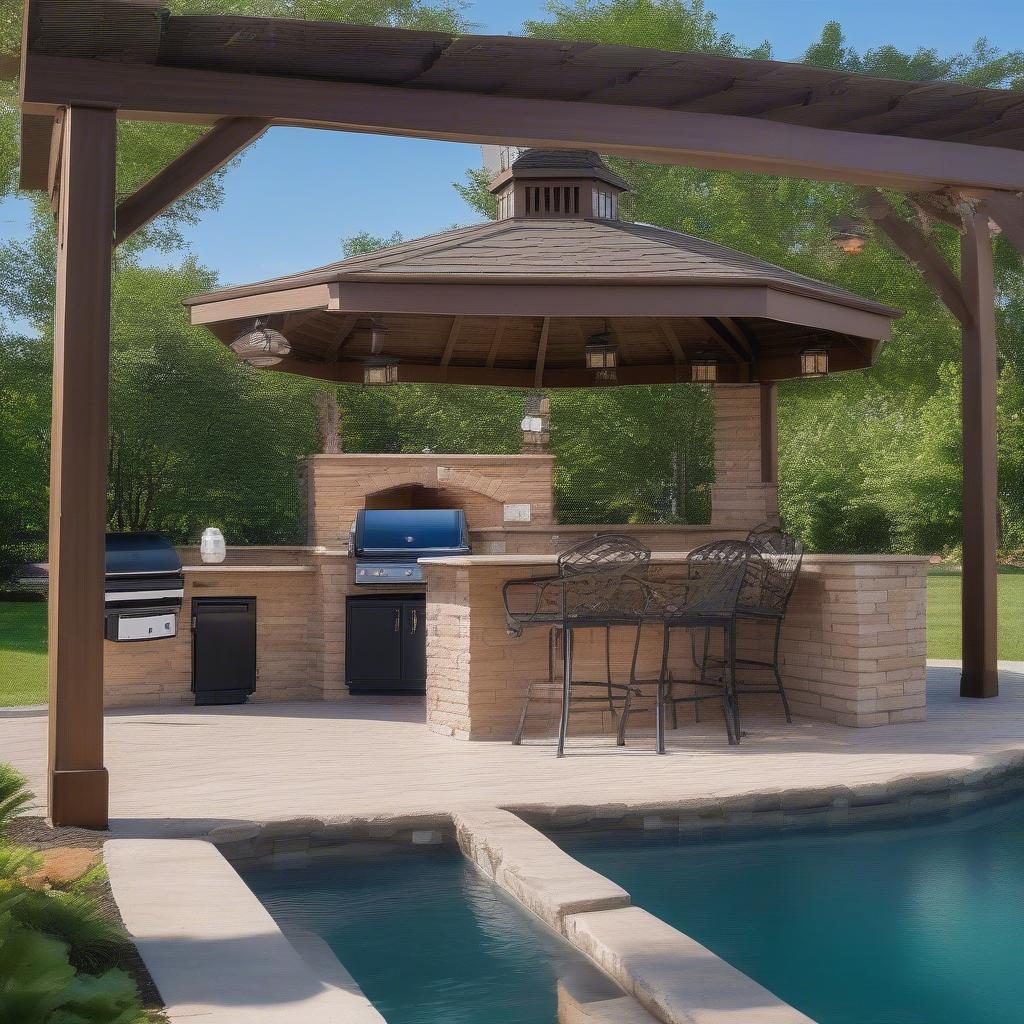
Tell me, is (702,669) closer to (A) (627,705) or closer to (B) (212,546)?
(A) (627,705)

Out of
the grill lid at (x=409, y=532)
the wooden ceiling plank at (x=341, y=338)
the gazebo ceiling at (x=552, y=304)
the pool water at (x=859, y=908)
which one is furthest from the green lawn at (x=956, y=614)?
the pool water at (x=859, y=908)

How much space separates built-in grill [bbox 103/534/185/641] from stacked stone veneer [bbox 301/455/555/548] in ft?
7.71

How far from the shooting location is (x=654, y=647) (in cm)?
785

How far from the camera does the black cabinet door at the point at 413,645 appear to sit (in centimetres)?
918

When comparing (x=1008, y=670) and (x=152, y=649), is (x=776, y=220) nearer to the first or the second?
(x=1008, y=670)

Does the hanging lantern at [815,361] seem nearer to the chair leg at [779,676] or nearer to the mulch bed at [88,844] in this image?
the chair leg at [779,676]

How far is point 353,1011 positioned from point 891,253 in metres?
24.0

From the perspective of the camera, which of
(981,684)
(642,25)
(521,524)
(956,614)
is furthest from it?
(642,25)

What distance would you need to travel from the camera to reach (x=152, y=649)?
8961mm

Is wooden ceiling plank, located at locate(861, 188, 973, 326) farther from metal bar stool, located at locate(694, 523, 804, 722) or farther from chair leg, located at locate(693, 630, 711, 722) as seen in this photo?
chair leg, located at locate(693, 630, 711, 722)

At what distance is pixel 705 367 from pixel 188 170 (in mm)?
5996

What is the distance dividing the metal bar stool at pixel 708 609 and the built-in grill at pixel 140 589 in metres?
2.91

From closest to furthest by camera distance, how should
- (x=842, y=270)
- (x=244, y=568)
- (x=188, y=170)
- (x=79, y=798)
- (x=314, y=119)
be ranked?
(x=79, y=798)
(x=188, y=170)
(x=314, y=119)
(x=244, y=568)
(x=842, y=270)

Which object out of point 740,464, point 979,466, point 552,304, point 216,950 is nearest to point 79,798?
point 216,950
